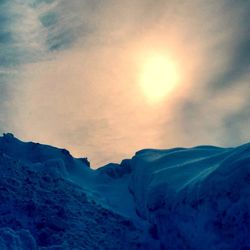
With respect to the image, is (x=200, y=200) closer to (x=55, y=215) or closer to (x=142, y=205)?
(x=55, y=215)

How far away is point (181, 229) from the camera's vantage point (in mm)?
14102

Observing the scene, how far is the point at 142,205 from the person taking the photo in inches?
722

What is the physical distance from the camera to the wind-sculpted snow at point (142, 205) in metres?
12.2

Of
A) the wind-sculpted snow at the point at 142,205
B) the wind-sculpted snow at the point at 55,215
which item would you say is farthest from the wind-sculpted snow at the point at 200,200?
the wind-sculpted snow at the point at 55,215

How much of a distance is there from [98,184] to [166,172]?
700 centimetres

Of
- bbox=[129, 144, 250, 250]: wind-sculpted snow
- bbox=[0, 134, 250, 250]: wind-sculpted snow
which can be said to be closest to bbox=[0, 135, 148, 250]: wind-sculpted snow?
bbox=[0, 134, 250, 250]: wind-sculpted snow

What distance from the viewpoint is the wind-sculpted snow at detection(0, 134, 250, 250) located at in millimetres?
12195

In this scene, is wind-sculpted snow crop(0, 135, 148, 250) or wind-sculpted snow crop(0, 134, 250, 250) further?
wind-sculpted snow crop(0, 135, 148, 250)

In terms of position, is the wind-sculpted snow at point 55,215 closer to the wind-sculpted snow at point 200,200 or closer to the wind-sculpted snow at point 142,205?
the wind-sculpted snow at point 142,205

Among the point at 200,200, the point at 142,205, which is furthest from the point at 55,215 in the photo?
the point at 200,200

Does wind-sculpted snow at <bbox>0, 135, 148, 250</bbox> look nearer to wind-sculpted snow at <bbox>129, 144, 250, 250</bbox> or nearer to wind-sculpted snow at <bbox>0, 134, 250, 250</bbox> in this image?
wind-sculpted snow at <bbox>0, 134, 250, 250</bbox>

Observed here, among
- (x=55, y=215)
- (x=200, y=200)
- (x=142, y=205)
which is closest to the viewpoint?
(x=200, y=200)

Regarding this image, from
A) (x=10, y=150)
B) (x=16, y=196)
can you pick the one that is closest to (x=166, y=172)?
(x=16, y=196)

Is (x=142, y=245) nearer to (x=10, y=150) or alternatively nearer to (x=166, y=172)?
(x=166, y=172)
